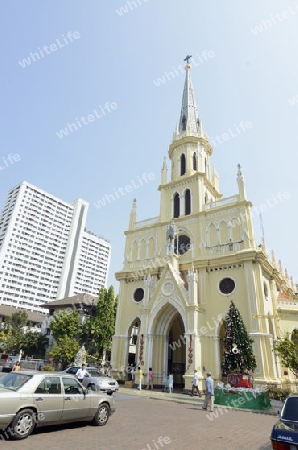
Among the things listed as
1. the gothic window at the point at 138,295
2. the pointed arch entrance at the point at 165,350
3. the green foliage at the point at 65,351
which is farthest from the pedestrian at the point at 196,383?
the green foliage at the point at 65,351

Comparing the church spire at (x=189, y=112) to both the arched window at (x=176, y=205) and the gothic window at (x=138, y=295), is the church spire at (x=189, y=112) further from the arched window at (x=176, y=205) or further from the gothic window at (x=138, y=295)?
the gothic window at (x=138, y=295)

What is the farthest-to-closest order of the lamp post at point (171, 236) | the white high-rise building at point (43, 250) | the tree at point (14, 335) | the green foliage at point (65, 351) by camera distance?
the white high-rise building at point (43, 250), the tree at point (14, 335), the green foliage at point (65, 351), the lamp post at point (171, 236)

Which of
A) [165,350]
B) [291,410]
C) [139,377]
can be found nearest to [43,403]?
[291,410]

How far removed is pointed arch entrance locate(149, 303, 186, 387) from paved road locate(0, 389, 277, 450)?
523 inches

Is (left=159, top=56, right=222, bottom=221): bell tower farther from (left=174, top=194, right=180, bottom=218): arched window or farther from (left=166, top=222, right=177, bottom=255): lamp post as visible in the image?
(left=166, top=222, right=177, bottom=255): lamp post

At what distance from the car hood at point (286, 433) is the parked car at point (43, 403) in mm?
5326

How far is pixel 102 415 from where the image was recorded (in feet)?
28.7

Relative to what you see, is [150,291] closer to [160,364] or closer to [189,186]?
[160,364]

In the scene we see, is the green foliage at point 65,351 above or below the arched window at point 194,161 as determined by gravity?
below

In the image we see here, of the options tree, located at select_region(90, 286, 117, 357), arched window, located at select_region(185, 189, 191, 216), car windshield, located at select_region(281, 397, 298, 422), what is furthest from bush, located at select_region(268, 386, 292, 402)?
tree, located at select_region(90, 286, 117, 357)

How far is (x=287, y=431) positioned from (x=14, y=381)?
6.38 metres

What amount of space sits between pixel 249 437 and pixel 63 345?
92.7 ft

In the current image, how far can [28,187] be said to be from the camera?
101562mm

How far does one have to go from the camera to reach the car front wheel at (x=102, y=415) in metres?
8.55
